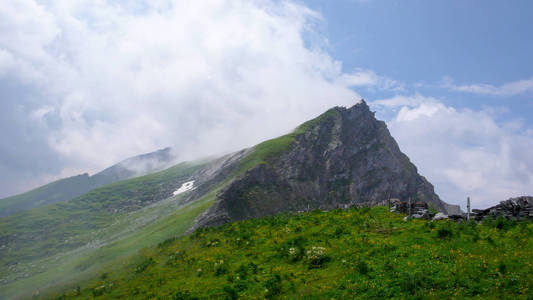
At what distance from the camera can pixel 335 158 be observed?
629ft

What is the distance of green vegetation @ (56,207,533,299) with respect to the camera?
58.2ft

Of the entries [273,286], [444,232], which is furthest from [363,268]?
[444,232]

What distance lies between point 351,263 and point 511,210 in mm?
17513

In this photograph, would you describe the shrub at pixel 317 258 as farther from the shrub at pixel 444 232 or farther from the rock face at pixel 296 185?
the rock face at pixel 296 185

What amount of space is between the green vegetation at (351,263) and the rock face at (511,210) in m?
3.18

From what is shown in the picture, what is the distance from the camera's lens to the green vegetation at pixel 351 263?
1773 cm

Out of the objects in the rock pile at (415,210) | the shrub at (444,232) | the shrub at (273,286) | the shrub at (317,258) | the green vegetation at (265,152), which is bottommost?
the shrub at (273,286)

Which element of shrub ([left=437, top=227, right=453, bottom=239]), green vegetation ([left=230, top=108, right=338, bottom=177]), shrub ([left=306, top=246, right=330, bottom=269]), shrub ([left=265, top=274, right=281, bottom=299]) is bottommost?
shrub ([left=265, top=274, right=281, bottom=299])

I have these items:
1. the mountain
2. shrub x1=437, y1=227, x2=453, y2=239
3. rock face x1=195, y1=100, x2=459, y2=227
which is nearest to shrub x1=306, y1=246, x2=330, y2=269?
shrub x1=437, y1=227, x2=453, y2=239

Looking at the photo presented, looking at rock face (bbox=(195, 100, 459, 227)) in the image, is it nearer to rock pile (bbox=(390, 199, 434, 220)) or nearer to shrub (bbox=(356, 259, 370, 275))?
rock pile (bbox=(390, 199, 434, 220))

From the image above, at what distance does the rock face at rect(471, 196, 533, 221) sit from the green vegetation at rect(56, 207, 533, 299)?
3.18m

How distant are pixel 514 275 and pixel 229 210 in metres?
84.7

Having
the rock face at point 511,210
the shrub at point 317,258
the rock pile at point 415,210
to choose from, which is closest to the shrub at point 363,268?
the shrub at point 317,258

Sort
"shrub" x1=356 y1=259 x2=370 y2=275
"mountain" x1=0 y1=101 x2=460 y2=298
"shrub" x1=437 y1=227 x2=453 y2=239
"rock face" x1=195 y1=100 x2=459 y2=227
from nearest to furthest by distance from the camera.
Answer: "shrub" x1=356 y1=259 x2=370 y2=275 < "shrub" x1=437 y1=227 x2=453 y2=239 < "mountain" x1=0 y1=101 x2=460 y2=298 < "rock face" x1=195 y1=100 x2=459 y2=227
